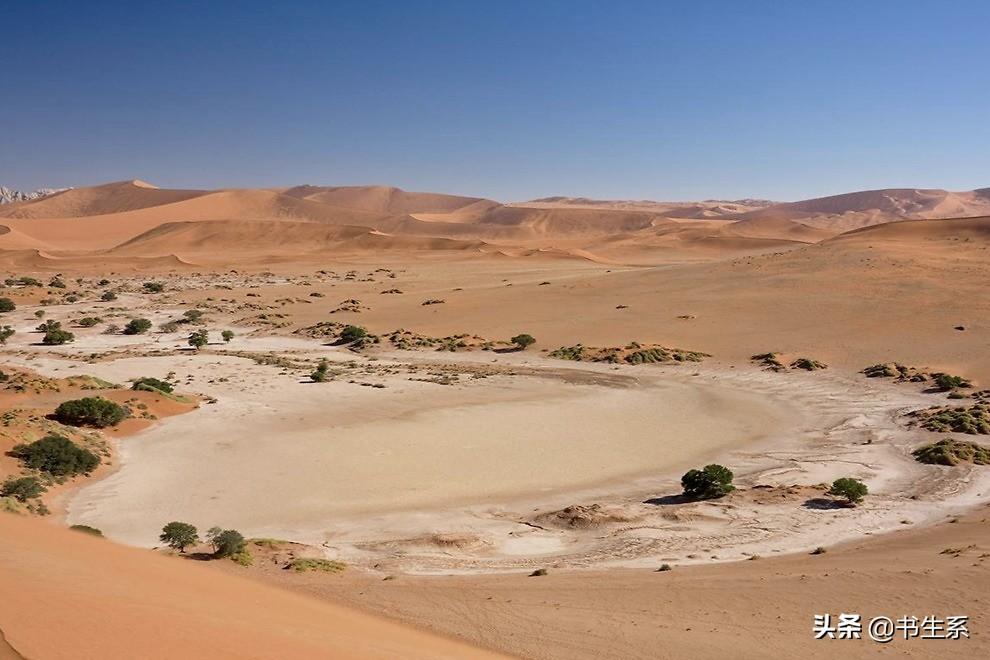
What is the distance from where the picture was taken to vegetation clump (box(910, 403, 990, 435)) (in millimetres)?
23188

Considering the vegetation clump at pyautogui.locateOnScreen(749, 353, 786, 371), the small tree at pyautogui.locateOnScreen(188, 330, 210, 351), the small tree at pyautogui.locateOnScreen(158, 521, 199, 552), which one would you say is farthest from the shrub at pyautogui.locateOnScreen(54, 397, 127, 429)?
the vegetation clump at pyautogui.locateOnScreen(749, 353, 786, 371)

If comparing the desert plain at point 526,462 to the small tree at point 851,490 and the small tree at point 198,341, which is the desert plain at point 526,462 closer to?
the small tree at point 851,490

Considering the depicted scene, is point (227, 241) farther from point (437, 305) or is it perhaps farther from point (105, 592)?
point (105, 592)

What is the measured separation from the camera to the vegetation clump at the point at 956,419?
2319cm

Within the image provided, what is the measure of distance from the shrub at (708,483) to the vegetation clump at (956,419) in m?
9.91

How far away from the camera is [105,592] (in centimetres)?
787

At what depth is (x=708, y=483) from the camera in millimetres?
17406

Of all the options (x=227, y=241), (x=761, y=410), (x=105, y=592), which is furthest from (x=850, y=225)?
(x=105, y=592)

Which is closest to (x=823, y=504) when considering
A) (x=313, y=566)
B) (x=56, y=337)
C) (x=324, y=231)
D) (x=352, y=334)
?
(x=313, y=566)

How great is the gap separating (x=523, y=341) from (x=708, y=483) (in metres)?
22.9

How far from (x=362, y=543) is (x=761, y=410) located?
17050 mm

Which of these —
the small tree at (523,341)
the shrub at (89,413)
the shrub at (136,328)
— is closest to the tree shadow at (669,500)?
the shrub at (89,413)

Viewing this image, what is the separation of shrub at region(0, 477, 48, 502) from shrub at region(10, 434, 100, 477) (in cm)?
162

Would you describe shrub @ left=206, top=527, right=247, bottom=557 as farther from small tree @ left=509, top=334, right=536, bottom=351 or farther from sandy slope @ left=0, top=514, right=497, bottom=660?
small tree @ left=509, top=334, right=536, bottom=351
